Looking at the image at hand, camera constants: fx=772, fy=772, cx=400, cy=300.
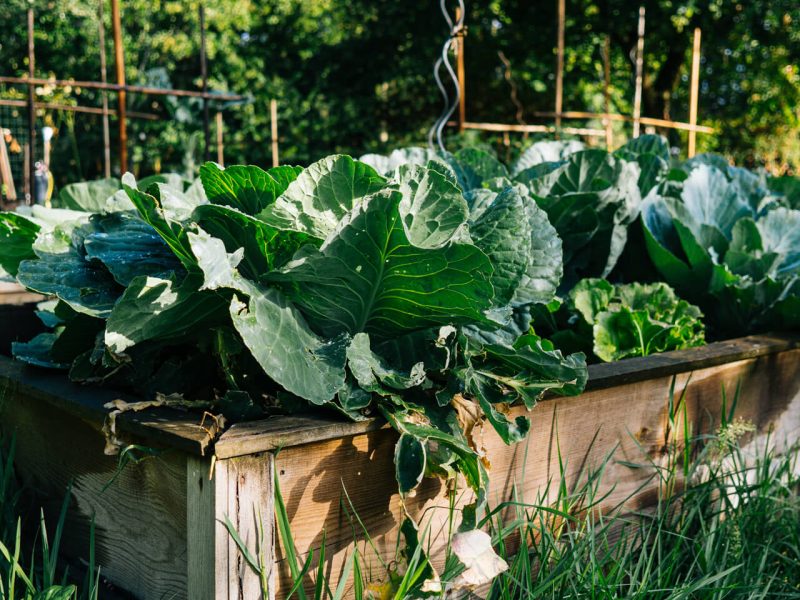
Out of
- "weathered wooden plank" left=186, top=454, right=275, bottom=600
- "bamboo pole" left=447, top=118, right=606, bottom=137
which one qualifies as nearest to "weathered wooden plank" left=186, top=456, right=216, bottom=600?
"weathered wooden plank" left=186, top=454, right=275, bottom=600

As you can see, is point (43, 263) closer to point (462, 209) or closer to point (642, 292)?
point (462, 209)

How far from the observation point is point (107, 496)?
48.2 inches

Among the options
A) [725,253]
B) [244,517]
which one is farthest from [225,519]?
[725,253]

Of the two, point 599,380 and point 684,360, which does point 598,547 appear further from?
point 684,360

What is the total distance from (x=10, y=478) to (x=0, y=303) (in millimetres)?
592

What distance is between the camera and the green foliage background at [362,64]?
1251 centimetres

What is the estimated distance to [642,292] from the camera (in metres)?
1.91

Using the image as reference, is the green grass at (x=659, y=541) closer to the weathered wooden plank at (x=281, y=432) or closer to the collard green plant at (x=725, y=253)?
the weathered wooden plank at (x=281, y=432)

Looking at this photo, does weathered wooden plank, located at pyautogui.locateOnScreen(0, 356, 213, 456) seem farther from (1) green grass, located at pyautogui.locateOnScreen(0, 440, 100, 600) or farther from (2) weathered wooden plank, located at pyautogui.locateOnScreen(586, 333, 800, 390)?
(2) weathered wooden plank, located at pyautogui.locateOnScreen(586, 333, 800, 390)

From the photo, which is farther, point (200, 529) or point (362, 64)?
point (362, 64)

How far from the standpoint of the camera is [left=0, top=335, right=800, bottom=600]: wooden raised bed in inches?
39.8

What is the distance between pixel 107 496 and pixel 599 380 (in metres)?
0.88

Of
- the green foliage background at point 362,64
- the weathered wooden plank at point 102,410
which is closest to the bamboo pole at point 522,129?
the weathered wooden plank at point 102,410

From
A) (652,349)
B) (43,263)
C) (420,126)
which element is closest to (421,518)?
(43,263)
